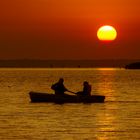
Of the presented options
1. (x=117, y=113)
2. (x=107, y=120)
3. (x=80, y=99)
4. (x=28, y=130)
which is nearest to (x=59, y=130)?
(x=28, y=130)

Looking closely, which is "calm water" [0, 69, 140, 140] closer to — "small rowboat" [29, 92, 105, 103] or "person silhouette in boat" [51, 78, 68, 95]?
"small rowboat" [29, 92, 105, 103]

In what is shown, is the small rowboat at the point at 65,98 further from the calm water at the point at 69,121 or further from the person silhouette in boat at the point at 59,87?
the person silhouette in boat at the point at 59,87

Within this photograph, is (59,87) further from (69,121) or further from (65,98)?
(69,121)

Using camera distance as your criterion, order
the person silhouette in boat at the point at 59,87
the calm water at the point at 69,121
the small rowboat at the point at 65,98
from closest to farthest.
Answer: the calm water at the point at 69,121 < the person silhouette in boat at the point at 59,87 < the small rowboat at the point at 65,98

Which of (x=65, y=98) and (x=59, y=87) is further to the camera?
(x=65, y=98)

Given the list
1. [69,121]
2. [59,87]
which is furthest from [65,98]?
[69,121]

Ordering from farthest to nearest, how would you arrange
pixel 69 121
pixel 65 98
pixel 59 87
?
pixel 65 98 → pixel 59 87 → pixel 69 121

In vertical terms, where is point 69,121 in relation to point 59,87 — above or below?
below

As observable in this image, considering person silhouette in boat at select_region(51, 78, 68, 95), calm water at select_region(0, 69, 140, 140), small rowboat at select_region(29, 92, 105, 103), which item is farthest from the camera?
small rowboat at select_region(29, 92, 105, 103)

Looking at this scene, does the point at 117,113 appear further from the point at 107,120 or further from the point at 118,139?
the point at 118,139

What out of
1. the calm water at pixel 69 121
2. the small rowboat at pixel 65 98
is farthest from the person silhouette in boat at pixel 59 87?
the calm water at pixel 69 121

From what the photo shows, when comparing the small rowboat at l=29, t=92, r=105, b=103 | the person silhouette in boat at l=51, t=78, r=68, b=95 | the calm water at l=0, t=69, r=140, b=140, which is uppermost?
the person silhouette in boat at l=51, t=78, r=68, b=95

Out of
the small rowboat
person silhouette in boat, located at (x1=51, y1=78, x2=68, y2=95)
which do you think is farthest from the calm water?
person silhouette in boat, located at (x1=51, y1=78, x2=68, y2=95)

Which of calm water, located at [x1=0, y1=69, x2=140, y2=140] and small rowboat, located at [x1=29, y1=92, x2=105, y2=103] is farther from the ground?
small rowboat, located at [x1=29, y1=92, x2=105, y2=103]
